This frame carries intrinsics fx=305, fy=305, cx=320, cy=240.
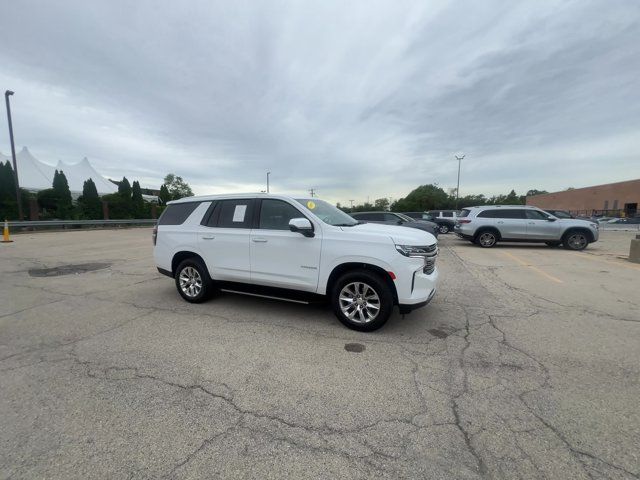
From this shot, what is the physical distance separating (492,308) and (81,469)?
538 centimetres

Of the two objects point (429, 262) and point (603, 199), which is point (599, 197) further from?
point (429, 262)

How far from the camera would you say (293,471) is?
76.4 inches

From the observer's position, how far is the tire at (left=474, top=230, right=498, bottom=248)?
523 inches

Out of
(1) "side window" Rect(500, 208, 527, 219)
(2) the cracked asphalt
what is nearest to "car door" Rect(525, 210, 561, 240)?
(1) "side window" Rect(500, 208, 527, 219)

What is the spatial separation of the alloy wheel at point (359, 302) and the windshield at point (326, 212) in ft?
3.14

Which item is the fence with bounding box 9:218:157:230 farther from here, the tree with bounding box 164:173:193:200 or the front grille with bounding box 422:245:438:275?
the tree with bounding box 164:173:193:200

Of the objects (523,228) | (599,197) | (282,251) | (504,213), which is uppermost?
(599,197)

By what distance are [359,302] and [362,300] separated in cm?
5

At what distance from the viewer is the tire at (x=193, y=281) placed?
5.16 metres

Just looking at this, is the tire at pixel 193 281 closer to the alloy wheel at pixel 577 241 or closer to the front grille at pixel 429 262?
the front grille at pixel 429 262

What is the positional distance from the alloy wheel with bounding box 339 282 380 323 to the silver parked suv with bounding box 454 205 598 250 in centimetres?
1147

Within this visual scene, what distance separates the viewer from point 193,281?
5320mm

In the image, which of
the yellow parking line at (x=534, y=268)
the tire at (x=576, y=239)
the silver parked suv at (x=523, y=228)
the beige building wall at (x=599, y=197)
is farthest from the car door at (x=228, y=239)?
the beige building wall at (x=599, y=197)

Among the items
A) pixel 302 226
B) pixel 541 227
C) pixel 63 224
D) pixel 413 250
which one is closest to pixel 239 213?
pixel 302 226
